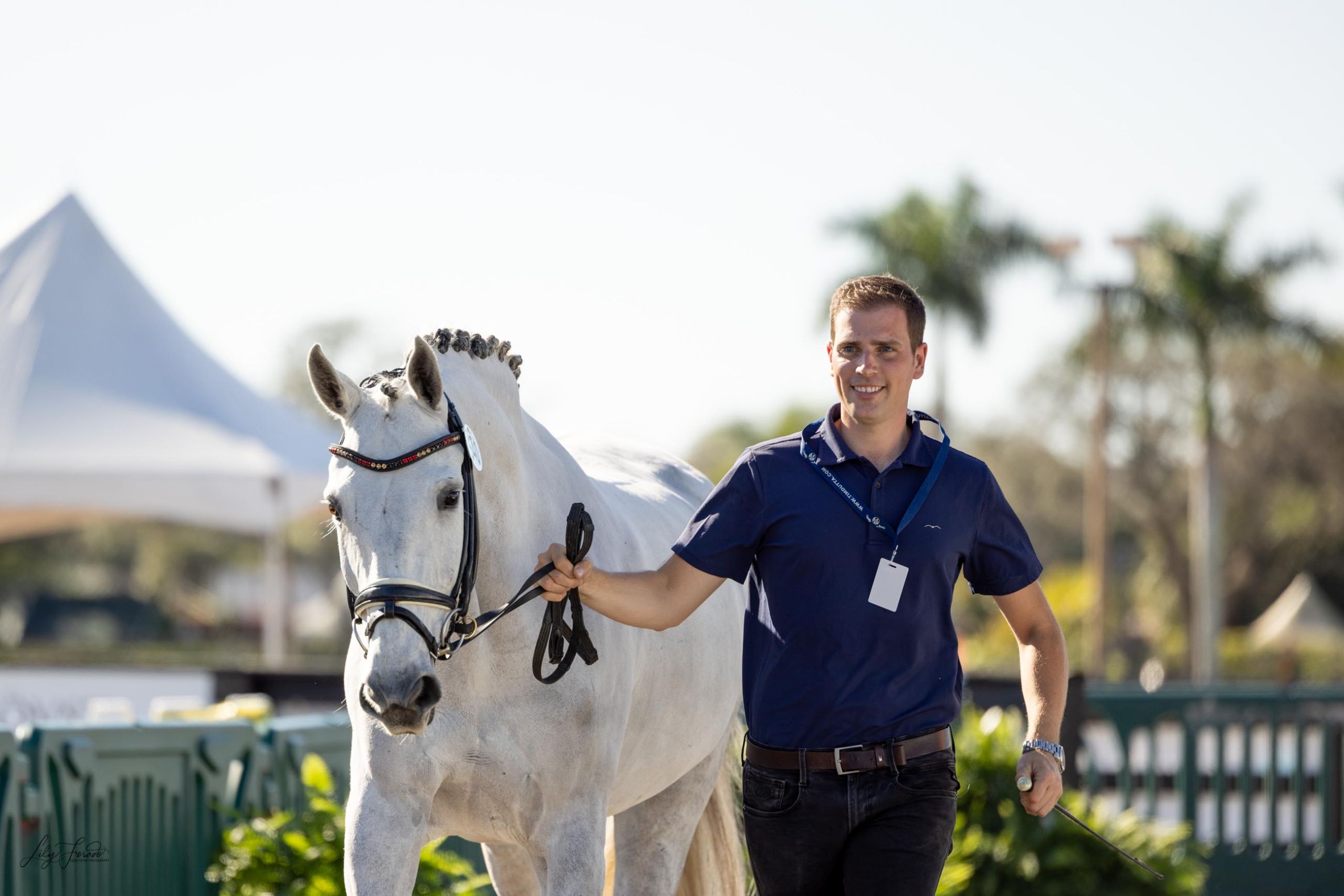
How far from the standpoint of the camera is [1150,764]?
35.0 ft

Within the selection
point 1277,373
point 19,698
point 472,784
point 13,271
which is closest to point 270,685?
point 19,698

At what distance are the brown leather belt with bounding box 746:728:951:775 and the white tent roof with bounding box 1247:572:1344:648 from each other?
3614 centimetres

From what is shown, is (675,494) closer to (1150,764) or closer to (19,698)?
(1150,764)

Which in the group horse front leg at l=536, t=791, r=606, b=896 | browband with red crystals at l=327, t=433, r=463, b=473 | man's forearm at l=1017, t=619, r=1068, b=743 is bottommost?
→ horse front leg at l=536, t=791, r=606, b=896

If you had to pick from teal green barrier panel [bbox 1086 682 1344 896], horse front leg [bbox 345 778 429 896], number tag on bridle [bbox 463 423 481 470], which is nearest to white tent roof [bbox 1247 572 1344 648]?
teal green barrier panel [bbox 1086 682 1344 896]

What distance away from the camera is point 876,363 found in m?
3.65

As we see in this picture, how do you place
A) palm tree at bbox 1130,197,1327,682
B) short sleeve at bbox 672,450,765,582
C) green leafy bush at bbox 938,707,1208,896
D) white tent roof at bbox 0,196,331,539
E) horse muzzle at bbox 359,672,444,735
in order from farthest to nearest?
1. palm tree at bbox 1130,197,1327,682
2. white tent roof at bbox 0,196,331,539
3. green leafy bush at bbox 938,707,1208,896
4. short sleeve at bbox 672,450,765,582
5. horse muzzle at bbox 359,672,444,735

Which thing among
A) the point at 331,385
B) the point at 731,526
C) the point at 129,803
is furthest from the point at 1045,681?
→ the point at 129,803

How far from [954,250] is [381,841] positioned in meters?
32.3

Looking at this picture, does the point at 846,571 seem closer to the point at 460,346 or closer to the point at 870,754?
the point at 870,754

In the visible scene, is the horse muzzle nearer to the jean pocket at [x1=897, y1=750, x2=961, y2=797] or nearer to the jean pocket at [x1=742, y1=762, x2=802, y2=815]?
the jean pocket at [x1=742, y1=762, x2=802, y2=815]

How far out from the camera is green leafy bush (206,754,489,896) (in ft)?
18.8

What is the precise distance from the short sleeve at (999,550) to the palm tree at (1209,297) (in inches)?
1246

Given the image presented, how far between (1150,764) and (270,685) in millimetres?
6699
